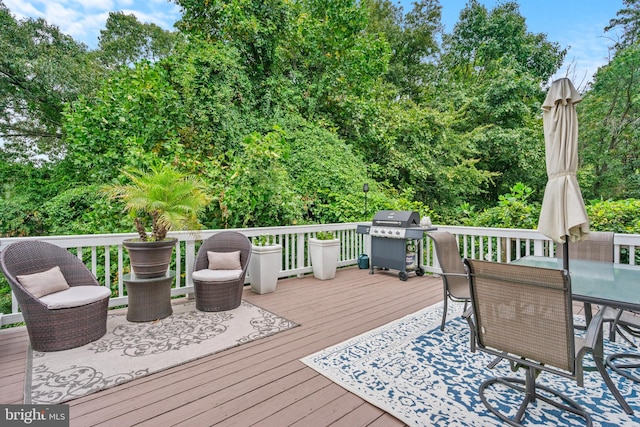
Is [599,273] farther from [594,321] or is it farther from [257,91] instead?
[257,91]

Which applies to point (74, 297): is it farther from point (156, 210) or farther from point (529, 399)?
point (529, 399)

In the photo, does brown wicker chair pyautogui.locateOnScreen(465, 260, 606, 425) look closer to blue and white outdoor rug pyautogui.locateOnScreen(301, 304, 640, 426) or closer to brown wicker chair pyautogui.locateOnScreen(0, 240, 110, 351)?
Result: blue and white outdoor rug pyautogui.locateOnScreen(301, 304, 640, 426)

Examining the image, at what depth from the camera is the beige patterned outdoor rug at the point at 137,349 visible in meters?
2.22

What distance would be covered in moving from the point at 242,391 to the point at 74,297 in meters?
1.82

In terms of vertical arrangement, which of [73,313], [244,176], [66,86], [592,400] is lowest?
[592,400]

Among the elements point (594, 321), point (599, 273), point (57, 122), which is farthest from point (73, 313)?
point (57, 122)

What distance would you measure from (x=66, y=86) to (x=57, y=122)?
1584mm

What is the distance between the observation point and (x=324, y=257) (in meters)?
5.11

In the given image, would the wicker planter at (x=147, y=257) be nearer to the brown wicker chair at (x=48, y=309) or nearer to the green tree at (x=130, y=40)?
the brown wicker chair at (x=48, y=309)

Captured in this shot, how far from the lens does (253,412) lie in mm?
1912

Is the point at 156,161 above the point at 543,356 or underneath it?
above

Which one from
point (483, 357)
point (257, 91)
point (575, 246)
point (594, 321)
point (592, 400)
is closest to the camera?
point (594, 321)

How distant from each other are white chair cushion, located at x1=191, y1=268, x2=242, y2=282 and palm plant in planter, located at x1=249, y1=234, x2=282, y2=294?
569mm

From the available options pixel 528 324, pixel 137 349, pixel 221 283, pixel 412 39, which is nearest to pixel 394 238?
pixel 221 283
